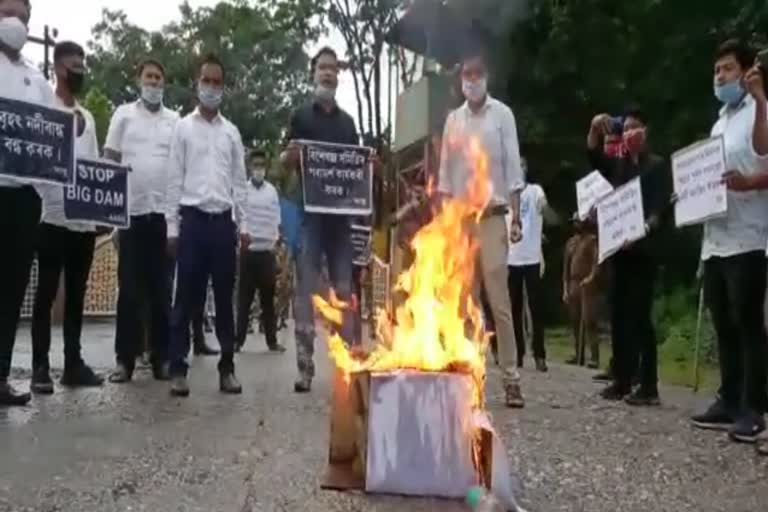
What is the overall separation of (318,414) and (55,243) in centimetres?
233

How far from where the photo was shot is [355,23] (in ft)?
101

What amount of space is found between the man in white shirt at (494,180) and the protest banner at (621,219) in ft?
2.89

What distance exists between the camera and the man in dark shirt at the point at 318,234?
7.94 meters

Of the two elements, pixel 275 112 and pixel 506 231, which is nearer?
pixel 506 231

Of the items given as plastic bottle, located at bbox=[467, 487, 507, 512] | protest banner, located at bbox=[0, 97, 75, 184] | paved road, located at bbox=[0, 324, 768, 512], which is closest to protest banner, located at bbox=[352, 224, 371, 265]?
paved road, located at bbox=[0, 324, 768, 512]

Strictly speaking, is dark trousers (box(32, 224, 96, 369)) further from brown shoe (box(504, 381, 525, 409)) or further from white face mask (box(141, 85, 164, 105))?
brown shoe (box(504, 381, 525, 409))

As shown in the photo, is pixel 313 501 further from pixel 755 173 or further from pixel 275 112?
pixel 275 112

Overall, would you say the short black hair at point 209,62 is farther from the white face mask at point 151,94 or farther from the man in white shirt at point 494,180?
the man in white shirt at point 494,180

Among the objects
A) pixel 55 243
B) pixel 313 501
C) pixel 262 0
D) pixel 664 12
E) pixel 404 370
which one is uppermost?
pixel 262 0

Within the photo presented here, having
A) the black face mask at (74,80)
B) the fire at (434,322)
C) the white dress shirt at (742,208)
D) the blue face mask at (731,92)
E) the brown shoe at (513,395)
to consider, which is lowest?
the brown shoe at (513,395)

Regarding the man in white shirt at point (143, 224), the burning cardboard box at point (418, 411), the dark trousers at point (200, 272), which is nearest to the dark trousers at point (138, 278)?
the man in white shirt at point (143, 224)

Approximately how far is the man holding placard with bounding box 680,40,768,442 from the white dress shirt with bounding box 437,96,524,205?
133 centimetres

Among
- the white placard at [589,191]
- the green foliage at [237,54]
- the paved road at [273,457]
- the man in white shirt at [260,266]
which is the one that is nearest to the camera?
the paved road at [273,457]

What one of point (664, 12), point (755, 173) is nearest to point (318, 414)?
point (755, 173)
